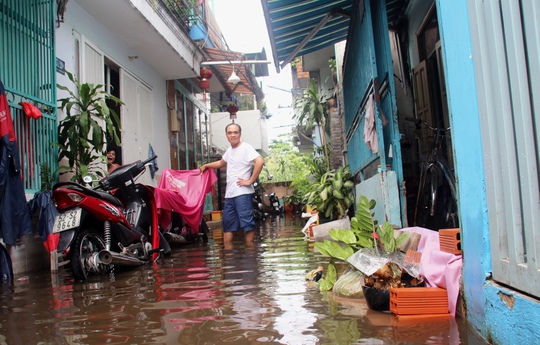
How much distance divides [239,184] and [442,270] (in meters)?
4.11

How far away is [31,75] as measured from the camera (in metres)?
5.72

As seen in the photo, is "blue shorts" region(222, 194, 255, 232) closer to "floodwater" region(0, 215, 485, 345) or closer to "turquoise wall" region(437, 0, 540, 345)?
"floodwater" region(0, 215, 485, 345)

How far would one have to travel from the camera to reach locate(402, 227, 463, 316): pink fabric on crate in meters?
2.54

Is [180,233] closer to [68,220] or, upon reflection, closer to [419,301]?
[68,220]

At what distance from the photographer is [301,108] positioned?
15305 mm

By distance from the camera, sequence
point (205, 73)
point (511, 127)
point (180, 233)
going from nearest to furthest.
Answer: point (511, 127) < point (180, 233) < point (205, 73)

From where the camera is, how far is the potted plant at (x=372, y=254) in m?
2.77

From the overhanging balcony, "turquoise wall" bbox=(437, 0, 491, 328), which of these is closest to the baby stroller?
the overhanging balcony

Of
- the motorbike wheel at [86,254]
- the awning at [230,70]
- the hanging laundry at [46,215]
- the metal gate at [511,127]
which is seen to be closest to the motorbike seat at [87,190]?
the motorbike wheel at [86,254]

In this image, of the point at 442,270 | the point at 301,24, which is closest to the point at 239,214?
the point at 301,24

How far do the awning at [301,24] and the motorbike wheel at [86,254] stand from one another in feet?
11.1

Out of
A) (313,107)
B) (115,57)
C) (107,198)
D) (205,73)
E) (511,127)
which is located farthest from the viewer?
(313,107)

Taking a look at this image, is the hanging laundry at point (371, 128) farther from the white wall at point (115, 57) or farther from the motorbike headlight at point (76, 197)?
the white wall at point (115, 57)

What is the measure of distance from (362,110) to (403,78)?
1832 millimetres
